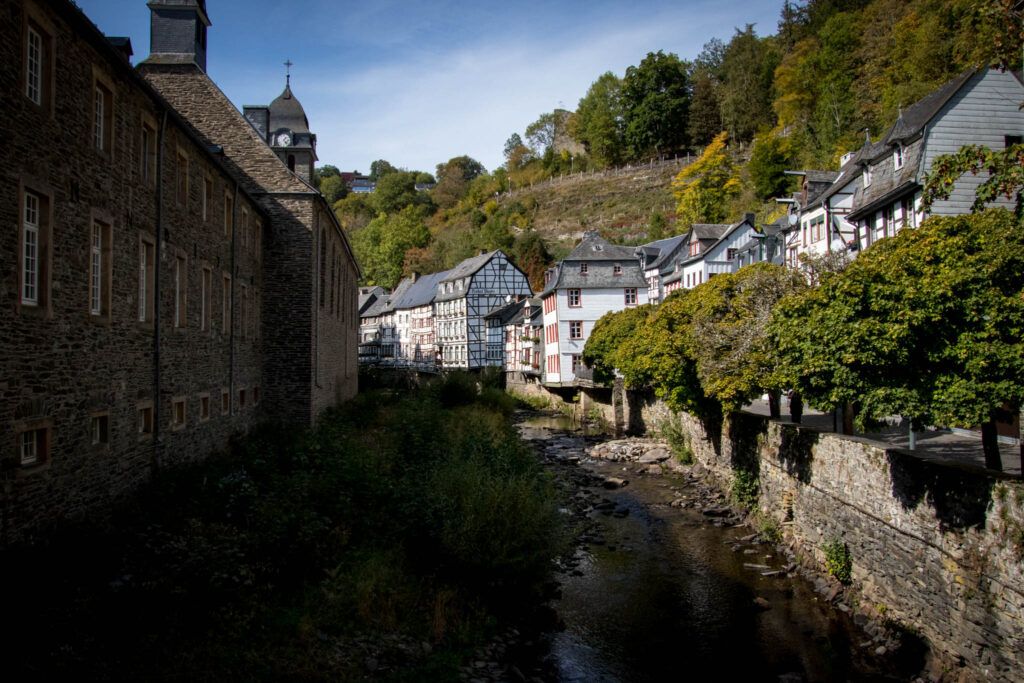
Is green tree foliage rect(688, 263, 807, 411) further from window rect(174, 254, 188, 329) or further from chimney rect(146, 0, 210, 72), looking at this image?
chimney rect(146, 0, 210, 72)

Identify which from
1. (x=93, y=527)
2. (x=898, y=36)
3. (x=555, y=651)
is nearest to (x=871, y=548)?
(x=555, y=651)

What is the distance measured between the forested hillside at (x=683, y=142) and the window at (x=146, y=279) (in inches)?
1616

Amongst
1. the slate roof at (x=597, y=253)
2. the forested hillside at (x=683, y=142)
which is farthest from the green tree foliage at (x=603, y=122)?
the slate roof at (x=597, y=253)

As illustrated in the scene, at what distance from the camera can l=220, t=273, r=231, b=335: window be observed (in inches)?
744

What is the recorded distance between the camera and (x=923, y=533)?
1134 cm

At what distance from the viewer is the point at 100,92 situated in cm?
1146

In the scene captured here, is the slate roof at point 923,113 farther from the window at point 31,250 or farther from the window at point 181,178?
the window at point 31,250

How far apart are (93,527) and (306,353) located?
46.4 ft

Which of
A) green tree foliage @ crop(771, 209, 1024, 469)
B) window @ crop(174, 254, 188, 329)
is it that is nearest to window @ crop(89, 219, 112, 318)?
window @ crop(174, 254, 188, 329)

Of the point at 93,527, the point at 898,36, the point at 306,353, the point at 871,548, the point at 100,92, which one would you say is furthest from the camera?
the point at 898,36

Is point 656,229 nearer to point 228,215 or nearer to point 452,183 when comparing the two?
point 228,215

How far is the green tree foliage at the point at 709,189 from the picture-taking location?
71.6 m

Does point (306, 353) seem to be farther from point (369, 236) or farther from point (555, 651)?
point (369, 236)

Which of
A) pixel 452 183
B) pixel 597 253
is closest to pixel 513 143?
pixel 452 183
